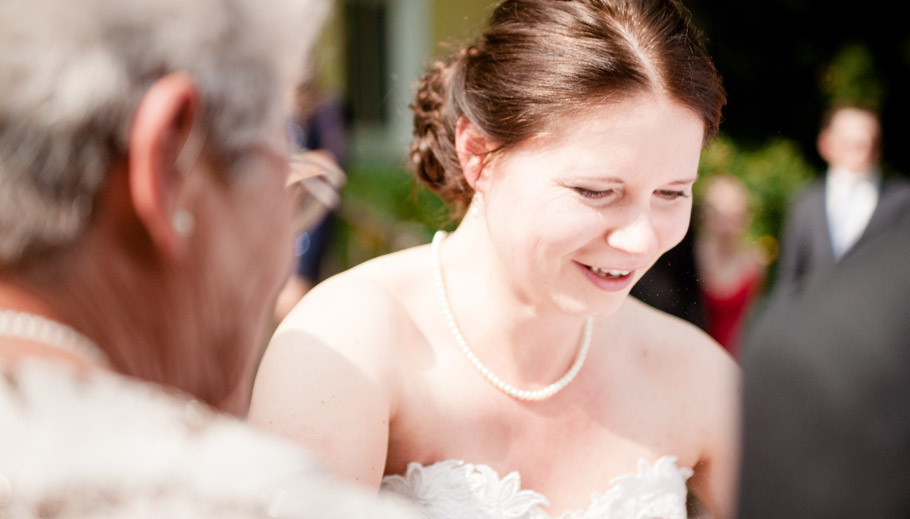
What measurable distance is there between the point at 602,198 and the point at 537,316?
359 mm

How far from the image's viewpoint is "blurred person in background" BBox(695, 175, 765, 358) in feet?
16.3

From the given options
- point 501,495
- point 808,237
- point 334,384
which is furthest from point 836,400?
point 808,237

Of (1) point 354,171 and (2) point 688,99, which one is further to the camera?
(1) point 354,171

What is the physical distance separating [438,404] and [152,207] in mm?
1166

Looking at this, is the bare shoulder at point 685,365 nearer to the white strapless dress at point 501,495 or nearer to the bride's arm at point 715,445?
the bride's arm at point 715,445

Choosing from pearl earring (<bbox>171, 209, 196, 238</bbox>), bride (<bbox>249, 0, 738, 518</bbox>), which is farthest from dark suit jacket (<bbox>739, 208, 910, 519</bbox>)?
bride (<bbox>249, 0, 738, 518</bbox>)

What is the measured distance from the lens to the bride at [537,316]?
190 centimetres

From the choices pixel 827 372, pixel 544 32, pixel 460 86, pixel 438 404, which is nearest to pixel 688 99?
pixel 544 32

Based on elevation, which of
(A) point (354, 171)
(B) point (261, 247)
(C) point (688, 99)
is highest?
(C) point (688, 99)

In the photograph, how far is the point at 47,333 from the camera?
101 cm

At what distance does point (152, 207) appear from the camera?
100 centimetres

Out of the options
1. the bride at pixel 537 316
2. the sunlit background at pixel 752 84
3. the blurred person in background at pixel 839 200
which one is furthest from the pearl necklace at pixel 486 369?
the sunlit background at pixel 752 84

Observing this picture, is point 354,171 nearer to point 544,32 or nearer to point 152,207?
point 544,32

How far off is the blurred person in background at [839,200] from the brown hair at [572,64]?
3195 mm
